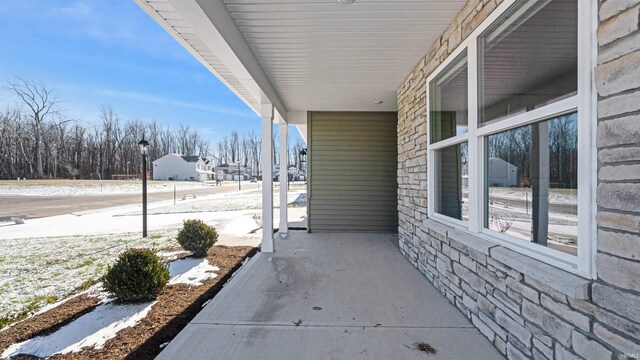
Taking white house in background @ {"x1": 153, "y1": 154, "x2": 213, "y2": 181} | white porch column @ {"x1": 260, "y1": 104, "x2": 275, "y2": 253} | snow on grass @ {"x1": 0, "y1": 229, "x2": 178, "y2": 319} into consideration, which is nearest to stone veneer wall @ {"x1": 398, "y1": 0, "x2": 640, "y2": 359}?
white porch column @ {"x1": 260, "y1": 104, "x2": 275, "y2": 253}

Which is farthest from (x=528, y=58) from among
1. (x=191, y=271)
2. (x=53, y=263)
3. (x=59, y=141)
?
(x=59, y=141)

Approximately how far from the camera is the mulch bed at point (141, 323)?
227cm

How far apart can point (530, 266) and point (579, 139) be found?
729 millimetres

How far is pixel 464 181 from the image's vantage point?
2.82m

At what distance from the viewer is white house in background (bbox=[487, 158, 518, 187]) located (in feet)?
7.25

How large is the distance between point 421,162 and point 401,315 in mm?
1884

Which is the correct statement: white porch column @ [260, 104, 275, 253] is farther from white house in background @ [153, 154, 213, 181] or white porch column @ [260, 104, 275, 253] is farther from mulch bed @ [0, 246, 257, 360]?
white house in background @ [153, 154, 213, 181]

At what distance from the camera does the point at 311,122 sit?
6789 millimetres

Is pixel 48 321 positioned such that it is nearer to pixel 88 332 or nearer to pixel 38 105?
pixel 88 332

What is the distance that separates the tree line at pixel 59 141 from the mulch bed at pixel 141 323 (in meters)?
27.3

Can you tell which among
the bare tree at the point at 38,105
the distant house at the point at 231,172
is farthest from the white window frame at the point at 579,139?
the distant house at the point at 231,172

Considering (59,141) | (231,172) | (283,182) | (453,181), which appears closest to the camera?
(453,181)

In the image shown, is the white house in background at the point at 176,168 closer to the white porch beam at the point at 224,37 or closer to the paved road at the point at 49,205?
the paved road at the point at 49,205

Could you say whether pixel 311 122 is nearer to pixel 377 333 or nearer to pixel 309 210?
pixel 309 210
